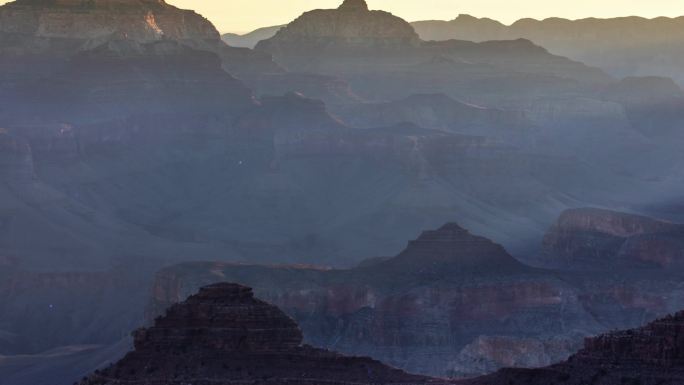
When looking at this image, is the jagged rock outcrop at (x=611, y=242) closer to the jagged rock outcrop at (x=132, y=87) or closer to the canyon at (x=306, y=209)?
the canyon at (x=306, y=209)

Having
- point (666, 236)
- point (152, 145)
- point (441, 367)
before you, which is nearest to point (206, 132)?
point (152, 145)

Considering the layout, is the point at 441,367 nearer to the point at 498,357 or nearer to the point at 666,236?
the point at 498,357

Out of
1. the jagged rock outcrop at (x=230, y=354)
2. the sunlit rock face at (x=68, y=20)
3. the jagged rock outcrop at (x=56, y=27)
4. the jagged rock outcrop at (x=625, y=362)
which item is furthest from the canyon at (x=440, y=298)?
the sunlit rock face at (x=68, y=20)

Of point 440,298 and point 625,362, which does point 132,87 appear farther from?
point 625,362

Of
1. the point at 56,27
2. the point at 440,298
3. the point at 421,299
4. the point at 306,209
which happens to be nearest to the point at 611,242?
the point at 440,298

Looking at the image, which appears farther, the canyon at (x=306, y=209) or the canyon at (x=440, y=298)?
the canyon at (x=306, y=209)
